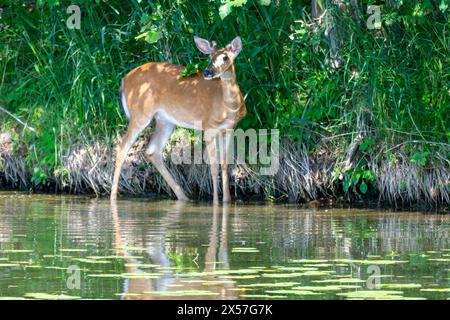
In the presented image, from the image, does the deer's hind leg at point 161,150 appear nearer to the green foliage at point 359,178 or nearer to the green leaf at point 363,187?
the green foliage at point 359,178

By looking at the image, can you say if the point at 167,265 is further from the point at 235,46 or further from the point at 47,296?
the point at 235,46

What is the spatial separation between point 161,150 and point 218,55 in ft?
4.25

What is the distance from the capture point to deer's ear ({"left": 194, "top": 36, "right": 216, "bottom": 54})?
12.6m

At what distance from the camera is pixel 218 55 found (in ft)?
41.0

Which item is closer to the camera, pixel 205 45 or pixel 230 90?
pixel 205 45

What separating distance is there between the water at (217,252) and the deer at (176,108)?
0.69 metres

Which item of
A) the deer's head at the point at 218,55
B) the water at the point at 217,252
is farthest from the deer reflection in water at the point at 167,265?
the deer's head at the point at 218,55

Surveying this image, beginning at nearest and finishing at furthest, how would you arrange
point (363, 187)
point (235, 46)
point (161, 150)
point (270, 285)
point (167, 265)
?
point (270, 285)
point (167, 265)
point (363, 187)
point (235, 46)
point (161, 150)

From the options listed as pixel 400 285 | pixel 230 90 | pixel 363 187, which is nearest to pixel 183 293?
pixel 400 285

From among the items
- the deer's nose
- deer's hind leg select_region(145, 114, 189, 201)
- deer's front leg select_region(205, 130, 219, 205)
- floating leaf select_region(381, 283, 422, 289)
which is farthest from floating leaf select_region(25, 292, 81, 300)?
deer's hind leg select_region(145, 114, 189, 201)

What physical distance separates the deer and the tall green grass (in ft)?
0.91

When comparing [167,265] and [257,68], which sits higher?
[257,68]
